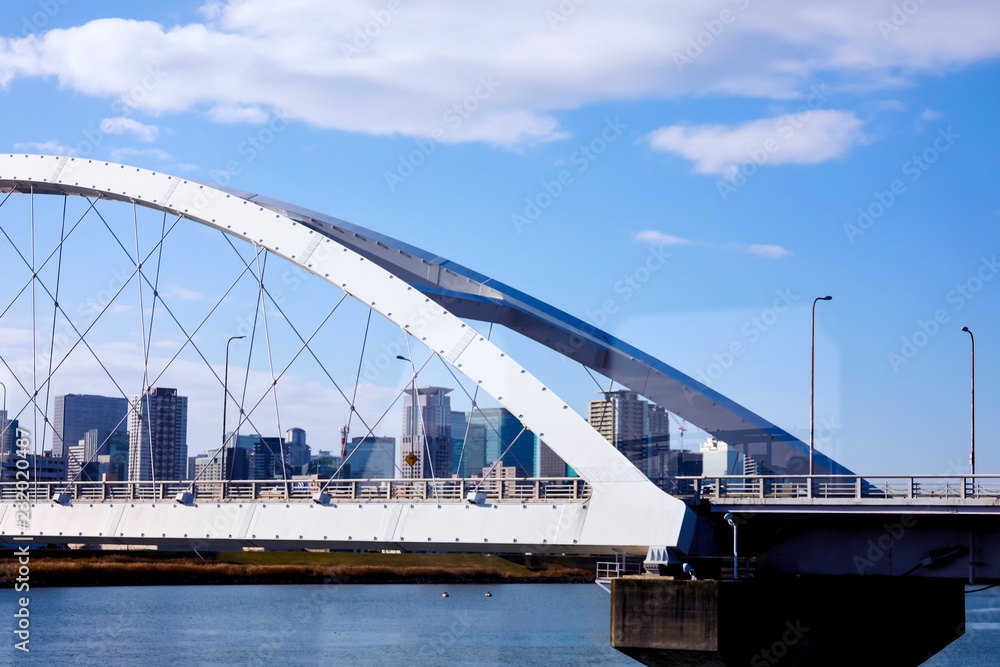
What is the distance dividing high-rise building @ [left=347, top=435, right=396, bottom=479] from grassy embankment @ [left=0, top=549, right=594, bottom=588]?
6332 cm

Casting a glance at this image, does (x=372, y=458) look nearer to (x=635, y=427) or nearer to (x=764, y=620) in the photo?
(x=635, y=427)

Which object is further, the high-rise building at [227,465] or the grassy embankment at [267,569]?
the grassy embankment at [267,569]

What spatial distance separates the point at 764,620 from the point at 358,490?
28.0 feet

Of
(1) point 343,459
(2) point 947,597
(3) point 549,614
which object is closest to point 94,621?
(3) point 549,614

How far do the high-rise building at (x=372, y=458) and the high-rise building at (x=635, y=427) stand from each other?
4.44 metres

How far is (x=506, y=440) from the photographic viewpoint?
23203 mm

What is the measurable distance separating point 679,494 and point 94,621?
56.3 m

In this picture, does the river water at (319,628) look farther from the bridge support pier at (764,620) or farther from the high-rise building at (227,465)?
the bridge support pier at (764,620)

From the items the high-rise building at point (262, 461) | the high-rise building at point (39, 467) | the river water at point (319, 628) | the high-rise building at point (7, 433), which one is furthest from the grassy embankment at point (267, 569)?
the high-rise building at point (262, 461)

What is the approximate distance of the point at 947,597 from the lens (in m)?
27.4

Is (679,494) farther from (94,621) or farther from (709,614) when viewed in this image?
(94,621)

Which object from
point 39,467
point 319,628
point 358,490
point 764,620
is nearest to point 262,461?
point 39,467

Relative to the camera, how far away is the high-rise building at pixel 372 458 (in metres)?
24.5

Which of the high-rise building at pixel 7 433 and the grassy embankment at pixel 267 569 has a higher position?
the high-rise building at pixel 7 433
